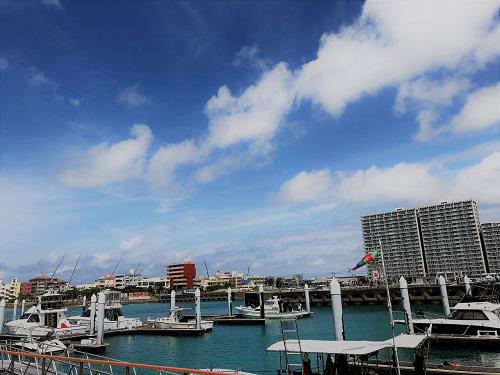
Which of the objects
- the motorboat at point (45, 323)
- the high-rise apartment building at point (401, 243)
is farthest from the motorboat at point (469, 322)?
the high-rise apartment building at point (401, 243)

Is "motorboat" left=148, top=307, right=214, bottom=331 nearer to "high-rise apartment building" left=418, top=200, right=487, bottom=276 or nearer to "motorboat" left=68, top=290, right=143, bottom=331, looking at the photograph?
"motorboat" left=68, top=290, right=143, bottom=331

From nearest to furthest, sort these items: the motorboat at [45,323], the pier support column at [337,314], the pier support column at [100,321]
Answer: the pier support column at [337,314] < the pier support column at [100,321] < the motorboat at [45,323]

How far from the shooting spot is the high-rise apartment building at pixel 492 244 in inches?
6737

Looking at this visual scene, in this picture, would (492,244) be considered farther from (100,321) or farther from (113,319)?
(100,321)

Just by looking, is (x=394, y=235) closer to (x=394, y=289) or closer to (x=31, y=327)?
(x=394, y=289)

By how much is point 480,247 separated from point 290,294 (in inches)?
3985

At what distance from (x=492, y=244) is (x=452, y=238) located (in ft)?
49.2

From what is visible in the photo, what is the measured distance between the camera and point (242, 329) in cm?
6131

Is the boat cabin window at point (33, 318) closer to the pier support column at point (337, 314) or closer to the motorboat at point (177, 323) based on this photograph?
the motorboat at point (177, 323)

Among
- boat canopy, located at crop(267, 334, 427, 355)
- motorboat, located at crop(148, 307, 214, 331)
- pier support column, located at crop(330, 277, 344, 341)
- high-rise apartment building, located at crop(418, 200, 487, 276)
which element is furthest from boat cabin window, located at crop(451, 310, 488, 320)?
high-rise apartment building, located at crop(418, 200, 487, 276)

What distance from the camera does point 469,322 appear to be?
3709 cm

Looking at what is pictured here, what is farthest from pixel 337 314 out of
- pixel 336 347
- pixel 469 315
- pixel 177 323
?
pixel 177 323

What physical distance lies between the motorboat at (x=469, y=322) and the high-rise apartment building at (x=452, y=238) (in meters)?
147

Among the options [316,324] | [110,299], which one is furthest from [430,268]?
[110,299]
